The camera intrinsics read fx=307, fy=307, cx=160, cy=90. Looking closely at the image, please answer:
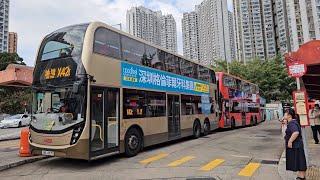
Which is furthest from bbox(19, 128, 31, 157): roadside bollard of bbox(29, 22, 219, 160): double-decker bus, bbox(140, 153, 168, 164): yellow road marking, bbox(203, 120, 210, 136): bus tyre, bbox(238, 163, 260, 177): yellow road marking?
bbox(203, 120, 210, 136): bus tyre

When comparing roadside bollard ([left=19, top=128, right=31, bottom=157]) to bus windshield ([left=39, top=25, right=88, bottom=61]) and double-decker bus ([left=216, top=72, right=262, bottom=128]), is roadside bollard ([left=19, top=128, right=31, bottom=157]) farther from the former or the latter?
double-decker bus ([left=216, top=72, right=262, bottom=128])

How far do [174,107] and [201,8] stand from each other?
141 feet

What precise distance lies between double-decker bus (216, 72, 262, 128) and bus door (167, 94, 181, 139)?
22.8 ft

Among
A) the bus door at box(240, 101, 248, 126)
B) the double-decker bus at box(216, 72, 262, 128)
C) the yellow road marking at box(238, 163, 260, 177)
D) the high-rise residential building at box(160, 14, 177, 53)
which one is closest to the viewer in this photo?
the yellow road marking at box(238, 163, 260, 177)

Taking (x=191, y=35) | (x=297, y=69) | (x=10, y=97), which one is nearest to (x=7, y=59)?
(x=10, y=97)

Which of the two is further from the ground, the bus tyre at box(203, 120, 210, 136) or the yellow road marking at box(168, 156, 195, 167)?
the bus tyre at box(203, 120, 210, 136)

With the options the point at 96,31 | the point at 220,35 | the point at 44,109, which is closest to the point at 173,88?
the point at 96,31

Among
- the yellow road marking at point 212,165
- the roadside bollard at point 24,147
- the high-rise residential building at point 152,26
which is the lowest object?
the yellow road marking at point 212,165

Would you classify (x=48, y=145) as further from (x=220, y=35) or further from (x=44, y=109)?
(x=220, y=35)

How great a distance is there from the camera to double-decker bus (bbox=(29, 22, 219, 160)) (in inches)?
337

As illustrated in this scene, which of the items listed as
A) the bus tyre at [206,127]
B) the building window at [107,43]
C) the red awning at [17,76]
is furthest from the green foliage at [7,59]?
the building window at [107,43]

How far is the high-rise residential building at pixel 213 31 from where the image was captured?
46969 millimetres

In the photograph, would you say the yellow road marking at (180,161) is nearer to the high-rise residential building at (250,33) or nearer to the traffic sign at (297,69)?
the traffic sign at (297,69)

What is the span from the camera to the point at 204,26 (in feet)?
172
